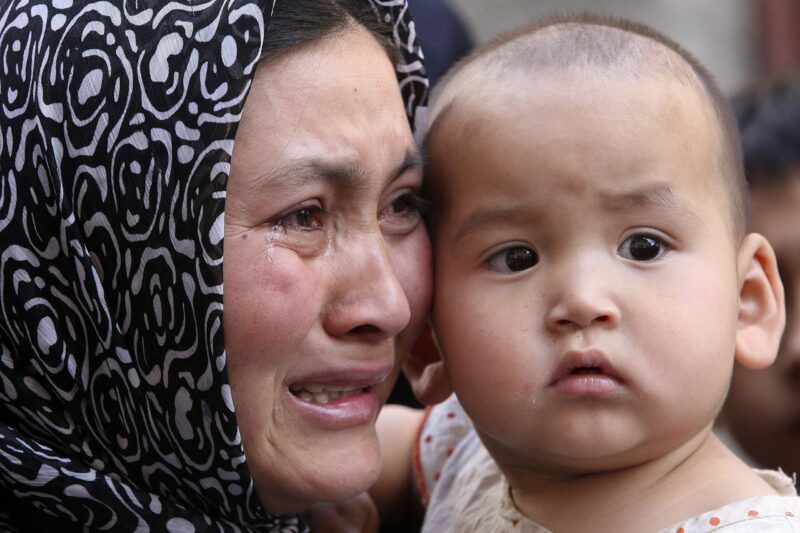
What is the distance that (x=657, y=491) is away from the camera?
2.29 meters

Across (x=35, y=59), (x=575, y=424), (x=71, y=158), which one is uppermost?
(x=35, y=59)

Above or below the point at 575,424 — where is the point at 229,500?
below

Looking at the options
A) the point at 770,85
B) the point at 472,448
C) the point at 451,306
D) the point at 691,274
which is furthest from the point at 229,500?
the point at 770,85

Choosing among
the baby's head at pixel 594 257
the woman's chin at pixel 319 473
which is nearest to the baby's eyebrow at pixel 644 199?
the baby's head at pixel 594 257

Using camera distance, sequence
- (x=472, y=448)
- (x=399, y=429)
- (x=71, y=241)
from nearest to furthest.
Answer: (x=71, y=241) < (x=472, y=448) < (x=399, y=429)

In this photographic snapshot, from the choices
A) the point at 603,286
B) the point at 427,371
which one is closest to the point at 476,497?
the point at 427,371

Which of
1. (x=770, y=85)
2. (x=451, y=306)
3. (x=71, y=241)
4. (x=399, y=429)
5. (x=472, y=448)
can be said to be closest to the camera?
(x=71, y=241)

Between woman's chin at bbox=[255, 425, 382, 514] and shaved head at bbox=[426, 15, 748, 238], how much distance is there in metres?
0.61

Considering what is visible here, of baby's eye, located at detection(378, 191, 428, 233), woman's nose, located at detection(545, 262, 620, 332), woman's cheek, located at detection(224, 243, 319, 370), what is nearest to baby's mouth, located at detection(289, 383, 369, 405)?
woman's cheek, located at detection(224, 243, 319, 370)

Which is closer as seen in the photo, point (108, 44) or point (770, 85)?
point (108, 44)

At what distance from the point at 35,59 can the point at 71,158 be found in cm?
21

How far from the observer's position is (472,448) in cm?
299

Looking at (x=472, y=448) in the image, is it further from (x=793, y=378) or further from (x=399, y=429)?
(x=793, y=378)

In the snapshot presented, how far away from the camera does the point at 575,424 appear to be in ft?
7.29
